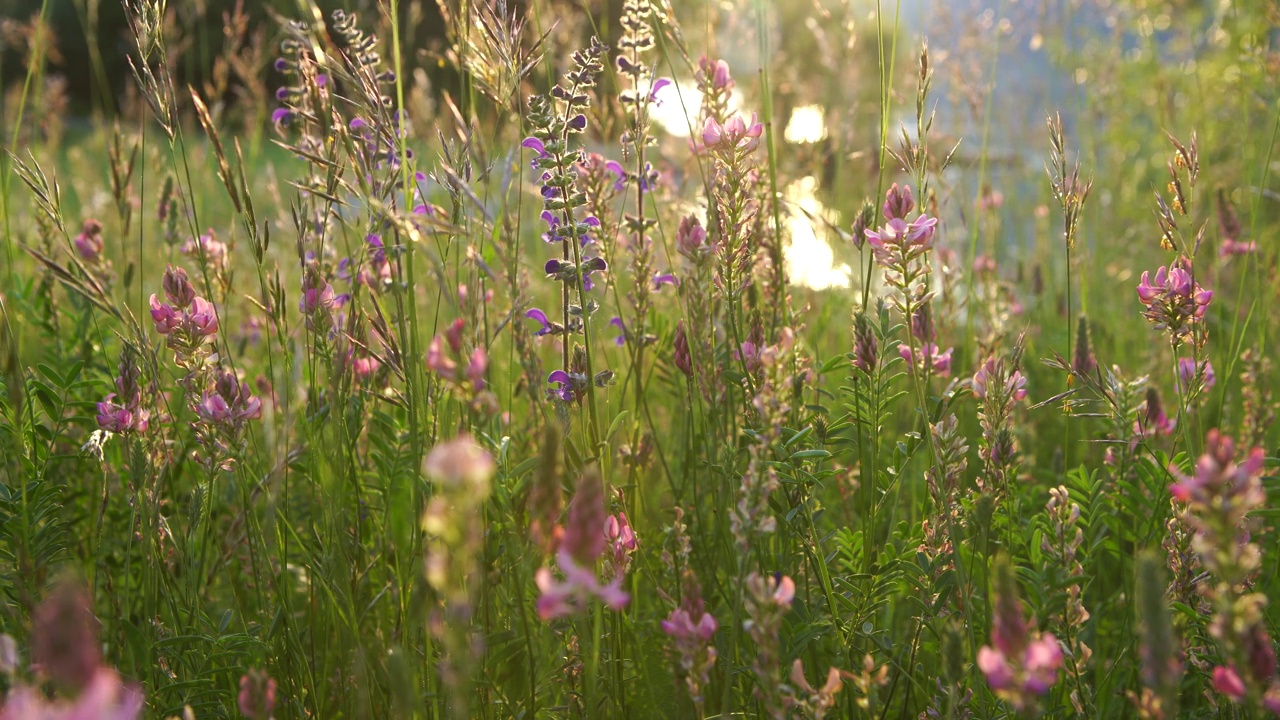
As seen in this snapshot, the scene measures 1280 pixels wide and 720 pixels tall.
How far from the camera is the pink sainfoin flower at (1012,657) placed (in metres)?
0.77

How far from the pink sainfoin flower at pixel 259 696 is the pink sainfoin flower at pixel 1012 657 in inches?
26.5

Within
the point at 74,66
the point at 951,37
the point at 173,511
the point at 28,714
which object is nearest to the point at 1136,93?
the point at 951,37

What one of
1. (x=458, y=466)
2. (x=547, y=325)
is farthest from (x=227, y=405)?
(x=458, y=466)

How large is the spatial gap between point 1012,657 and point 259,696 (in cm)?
71

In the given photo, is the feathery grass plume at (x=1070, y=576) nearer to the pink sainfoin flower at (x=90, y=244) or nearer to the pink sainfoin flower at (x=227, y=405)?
the pink sainfoin flower at (x=227, y=405)

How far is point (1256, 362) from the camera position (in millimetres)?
1908

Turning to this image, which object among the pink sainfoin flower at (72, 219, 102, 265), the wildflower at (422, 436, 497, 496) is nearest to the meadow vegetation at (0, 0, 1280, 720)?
the wildflower at (422, 436, 497, 496)

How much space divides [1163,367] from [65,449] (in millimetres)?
2669

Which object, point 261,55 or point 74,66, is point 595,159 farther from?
point 74,66

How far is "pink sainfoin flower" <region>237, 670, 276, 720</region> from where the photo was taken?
0.90 metres

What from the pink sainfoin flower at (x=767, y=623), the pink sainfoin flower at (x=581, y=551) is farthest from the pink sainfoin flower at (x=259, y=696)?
the pink sainfoin flower at (x=767, y=623)

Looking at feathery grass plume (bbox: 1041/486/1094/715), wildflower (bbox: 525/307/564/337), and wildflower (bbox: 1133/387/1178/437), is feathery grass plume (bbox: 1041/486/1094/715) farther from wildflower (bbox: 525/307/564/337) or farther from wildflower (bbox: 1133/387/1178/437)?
wildflower (bbox: 525/307/564/337)

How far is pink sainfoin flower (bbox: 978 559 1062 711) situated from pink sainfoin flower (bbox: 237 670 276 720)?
0.67m

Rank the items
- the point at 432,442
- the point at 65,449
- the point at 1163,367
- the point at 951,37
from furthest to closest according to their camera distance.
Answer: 1. the point at 951,37
2. the point at 1163,367
3. the point at 65,449
4. the point at 432,442
